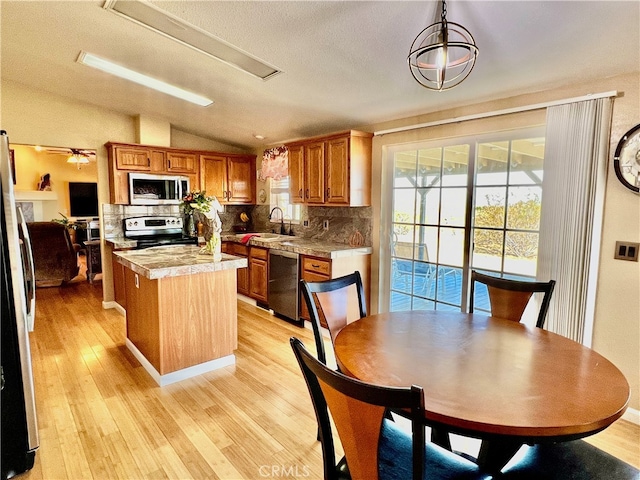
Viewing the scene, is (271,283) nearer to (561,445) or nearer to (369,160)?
(369,160)

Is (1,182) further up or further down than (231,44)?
further down

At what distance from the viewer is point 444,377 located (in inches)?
50.2

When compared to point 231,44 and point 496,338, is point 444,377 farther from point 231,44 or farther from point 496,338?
point 231,44

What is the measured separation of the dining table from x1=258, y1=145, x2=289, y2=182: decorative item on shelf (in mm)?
3186

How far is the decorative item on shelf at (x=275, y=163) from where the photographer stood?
15.2 feet

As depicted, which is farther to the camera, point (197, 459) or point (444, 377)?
point (197, 459)

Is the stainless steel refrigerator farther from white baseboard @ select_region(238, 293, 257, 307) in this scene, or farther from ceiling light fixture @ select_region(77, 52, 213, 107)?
white baseboard @ select_region(238, 293, 257, 307)

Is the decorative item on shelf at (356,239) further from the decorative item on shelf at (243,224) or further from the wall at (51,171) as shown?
the wall at (51,171)

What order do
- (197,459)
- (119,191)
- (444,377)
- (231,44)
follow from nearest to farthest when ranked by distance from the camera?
(444,377), (197,459), (231,44), (119,191)

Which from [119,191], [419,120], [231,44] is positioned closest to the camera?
[231,44]

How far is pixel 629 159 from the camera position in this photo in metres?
2.09

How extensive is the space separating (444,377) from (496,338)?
1.76 feet

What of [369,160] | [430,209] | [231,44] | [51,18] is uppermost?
[51,18]

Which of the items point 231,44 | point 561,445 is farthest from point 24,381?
point 561,445
